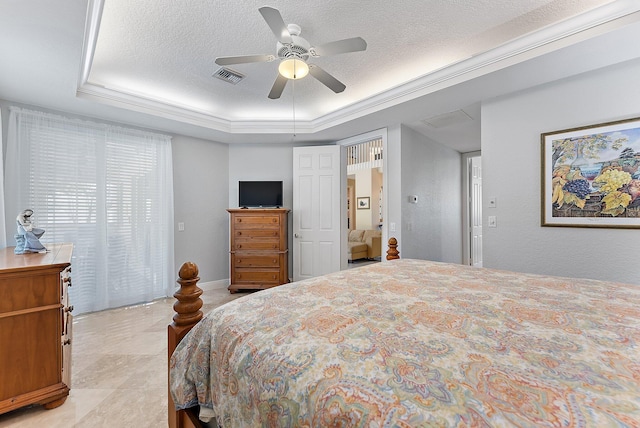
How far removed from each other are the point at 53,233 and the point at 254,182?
2.41 meters

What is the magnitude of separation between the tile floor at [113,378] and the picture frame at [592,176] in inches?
132

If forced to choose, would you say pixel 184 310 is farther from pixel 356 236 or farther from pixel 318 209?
pixel 356 236

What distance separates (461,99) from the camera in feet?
9.34

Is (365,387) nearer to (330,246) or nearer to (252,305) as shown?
(252,305)

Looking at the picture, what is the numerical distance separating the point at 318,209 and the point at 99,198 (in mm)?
2807

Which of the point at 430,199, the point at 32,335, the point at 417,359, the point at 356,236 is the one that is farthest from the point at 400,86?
the point at 356,236

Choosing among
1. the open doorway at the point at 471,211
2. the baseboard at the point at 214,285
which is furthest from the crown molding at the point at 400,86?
the open doorway at the point at 471,211

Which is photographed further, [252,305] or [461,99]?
[461,99]

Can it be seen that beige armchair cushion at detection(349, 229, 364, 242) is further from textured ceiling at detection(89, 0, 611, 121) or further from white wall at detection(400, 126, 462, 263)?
textured ceiling at detection(89, 0, 611, 121)

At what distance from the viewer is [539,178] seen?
Result: 2.53 m

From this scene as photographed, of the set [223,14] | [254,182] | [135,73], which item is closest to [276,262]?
[254,182]

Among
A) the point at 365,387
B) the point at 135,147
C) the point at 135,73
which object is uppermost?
the point at 135,73

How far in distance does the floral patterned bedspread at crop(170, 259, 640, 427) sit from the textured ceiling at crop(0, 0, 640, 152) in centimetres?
182

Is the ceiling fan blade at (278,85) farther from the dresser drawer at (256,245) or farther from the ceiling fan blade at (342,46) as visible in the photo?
the dresser drawer at (256,245)
